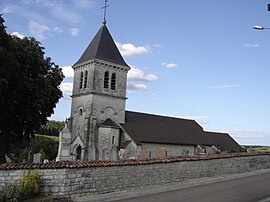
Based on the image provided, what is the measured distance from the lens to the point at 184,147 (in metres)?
40.7

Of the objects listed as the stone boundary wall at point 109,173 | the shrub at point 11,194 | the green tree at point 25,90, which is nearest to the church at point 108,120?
the green tree at point 25,90

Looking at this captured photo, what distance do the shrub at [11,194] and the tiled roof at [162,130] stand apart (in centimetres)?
2412

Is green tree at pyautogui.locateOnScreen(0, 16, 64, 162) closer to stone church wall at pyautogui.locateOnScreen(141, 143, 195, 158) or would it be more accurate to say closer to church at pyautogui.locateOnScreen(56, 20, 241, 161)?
church at pyautogui.locateOnScreen(56, 20, 241, 161)

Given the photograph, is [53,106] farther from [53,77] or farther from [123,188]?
[123,188]

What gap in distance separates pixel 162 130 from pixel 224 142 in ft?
50.5

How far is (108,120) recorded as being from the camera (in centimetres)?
3650

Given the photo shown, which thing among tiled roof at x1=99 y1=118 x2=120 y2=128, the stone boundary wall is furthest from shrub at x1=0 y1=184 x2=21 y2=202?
tiled roof at x1=99 y1=118 x2=120 y2=128

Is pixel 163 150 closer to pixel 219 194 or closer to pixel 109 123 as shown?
pixel 109 123

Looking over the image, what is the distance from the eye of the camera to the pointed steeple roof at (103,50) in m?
38.0

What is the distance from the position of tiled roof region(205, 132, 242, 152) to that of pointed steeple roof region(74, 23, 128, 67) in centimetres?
1889

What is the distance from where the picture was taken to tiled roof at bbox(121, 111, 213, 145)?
120ft

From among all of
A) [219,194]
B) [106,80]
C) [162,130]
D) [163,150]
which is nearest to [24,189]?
[219,194]

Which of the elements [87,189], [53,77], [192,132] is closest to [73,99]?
[53,77]

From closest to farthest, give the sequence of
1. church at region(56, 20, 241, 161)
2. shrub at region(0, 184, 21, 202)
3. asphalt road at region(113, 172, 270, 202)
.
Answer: shrub at region(0, 184, 21, 202)
asphalt road at region(113, 172, 270, 202)
church at region(56, 20, 241, 161)
